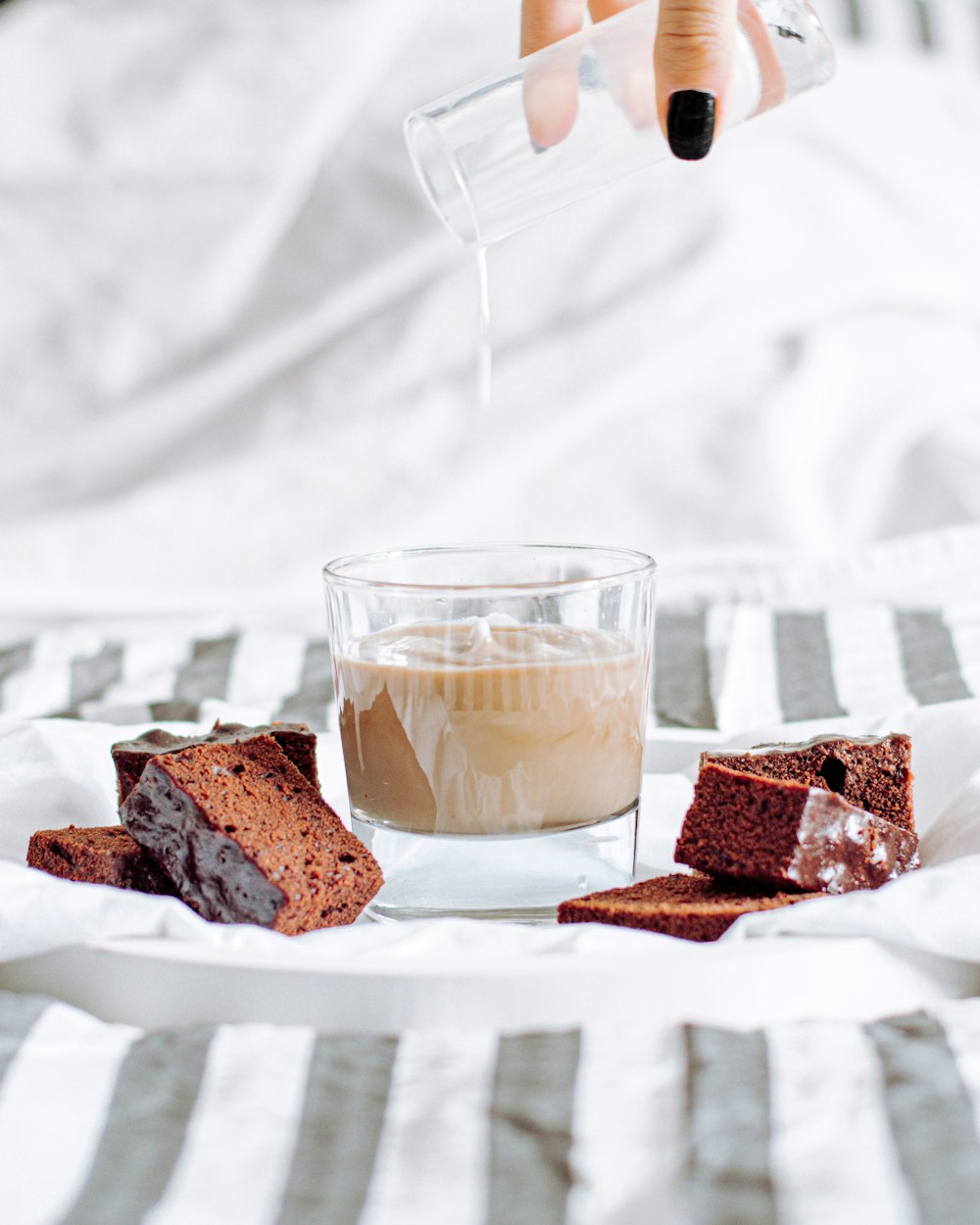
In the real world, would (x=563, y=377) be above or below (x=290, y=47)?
below

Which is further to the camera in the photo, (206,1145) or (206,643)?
(206,643)

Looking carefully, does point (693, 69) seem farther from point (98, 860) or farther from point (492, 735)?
point (98, 860)

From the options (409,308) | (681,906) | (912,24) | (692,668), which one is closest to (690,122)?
(681,906)

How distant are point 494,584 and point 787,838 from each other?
15.2 inches

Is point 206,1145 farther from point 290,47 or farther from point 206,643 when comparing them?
point 290,47

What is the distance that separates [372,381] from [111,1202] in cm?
280

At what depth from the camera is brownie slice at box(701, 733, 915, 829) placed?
135 centimetres

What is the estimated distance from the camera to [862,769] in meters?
1.35

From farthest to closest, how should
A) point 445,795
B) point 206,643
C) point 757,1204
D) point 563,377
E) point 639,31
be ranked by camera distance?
point 563,377, point 206,643, point 639,31, point 445,795, point 757,1204

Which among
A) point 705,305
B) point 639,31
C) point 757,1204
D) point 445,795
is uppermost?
point 639,31

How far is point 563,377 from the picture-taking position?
137 inches

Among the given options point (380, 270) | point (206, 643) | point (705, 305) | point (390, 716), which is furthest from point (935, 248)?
point (390, 716)

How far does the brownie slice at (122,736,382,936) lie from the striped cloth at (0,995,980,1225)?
188 mm

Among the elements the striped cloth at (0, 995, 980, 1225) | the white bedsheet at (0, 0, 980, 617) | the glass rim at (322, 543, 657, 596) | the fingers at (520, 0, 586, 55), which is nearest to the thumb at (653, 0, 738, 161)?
the glass rim at (322, 543, 657, 596)
